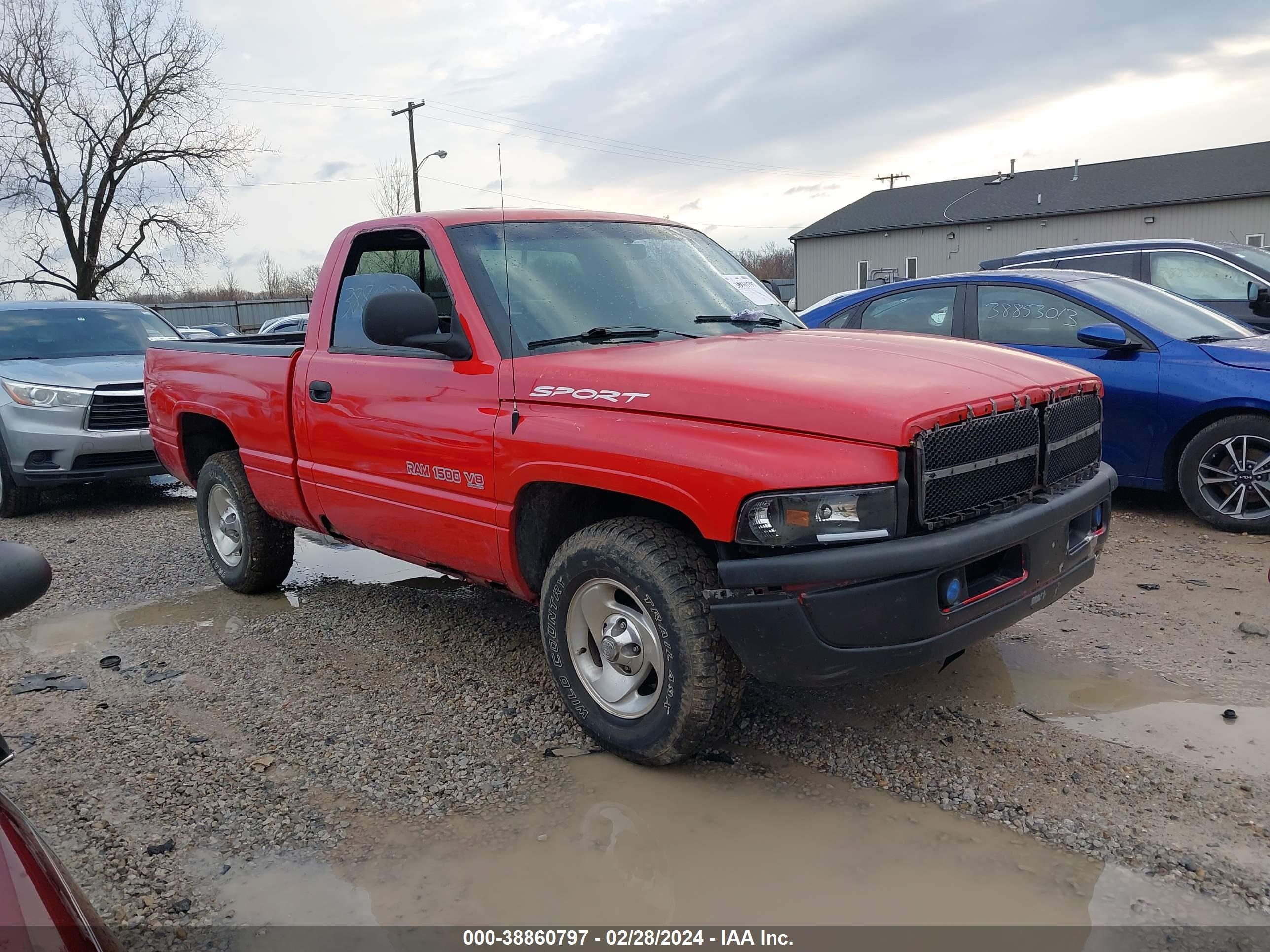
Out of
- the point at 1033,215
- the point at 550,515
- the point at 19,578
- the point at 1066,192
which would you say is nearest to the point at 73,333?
the point at 550,515

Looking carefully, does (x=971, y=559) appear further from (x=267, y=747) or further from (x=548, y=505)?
(x=267, y=747)

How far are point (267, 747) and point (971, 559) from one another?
259 centimetres

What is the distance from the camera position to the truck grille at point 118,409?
7910 millimetres

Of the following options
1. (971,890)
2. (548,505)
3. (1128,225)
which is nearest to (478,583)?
(548,505)

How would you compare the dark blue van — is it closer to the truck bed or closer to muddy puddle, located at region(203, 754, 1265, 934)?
the truck bed

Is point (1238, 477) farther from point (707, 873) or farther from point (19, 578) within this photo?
point (19, 578)

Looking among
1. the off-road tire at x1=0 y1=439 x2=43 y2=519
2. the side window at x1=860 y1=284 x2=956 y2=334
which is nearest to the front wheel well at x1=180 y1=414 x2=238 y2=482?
the off-road tire at x1=0 y1=439 x2=43 y2=519

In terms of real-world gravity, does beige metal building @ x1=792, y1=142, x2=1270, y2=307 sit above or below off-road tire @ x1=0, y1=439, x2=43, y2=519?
above

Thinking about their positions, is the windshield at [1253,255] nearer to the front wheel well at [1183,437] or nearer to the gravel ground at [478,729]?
the front wheel well at [1183,437]

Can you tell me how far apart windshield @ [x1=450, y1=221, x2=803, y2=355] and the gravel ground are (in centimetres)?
152

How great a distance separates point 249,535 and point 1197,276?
25.5 feet

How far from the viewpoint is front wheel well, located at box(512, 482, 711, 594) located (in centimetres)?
346

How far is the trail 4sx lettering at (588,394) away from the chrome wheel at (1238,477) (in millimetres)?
4265

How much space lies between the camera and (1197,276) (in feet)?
26.7
